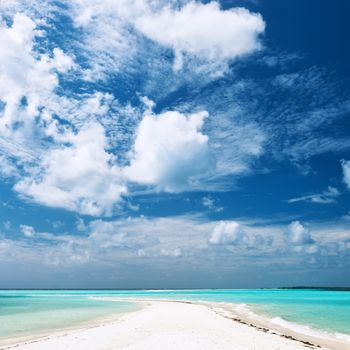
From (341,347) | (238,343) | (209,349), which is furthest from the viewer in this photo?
(341,347)

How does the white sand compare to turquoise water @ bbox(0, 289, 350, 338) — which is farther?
turquoise water @ bbox(0, 289, 350, 338)

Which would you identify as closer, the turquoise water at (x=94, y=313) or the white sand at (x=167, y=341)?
the white sand at (x=167, y=341)

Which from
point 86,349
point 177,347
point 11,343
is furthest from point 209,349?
point 11,343

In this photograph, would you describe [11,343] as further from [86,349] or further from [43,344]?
[86,349]

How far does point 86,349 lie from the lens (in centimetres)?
1709

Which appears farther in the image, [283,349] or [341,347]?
[341,347]

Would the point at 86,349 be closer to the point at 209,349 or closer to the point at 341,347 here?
the point at 209,349

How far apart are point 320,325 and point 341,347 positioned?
11.1m

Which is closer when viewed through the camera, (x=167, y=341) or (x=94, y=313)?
(x=167, y=341)

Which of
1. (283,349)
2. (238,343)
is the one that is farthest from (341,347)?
(238,343)

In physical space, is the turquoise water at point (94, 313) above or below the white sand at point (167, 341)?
above

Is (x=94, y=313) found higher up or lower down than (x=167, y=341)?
higher up

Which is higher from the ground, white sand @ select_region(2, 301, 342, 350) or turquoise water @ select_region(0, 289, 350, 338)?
turquoise water @ select_region(0, 289, 350, 338)

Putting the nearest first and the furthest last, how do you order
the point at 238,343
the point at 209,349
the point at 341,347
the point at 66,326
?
the point at 209,349, the point at 238,343, the point at 341,347, the point at 66,326
